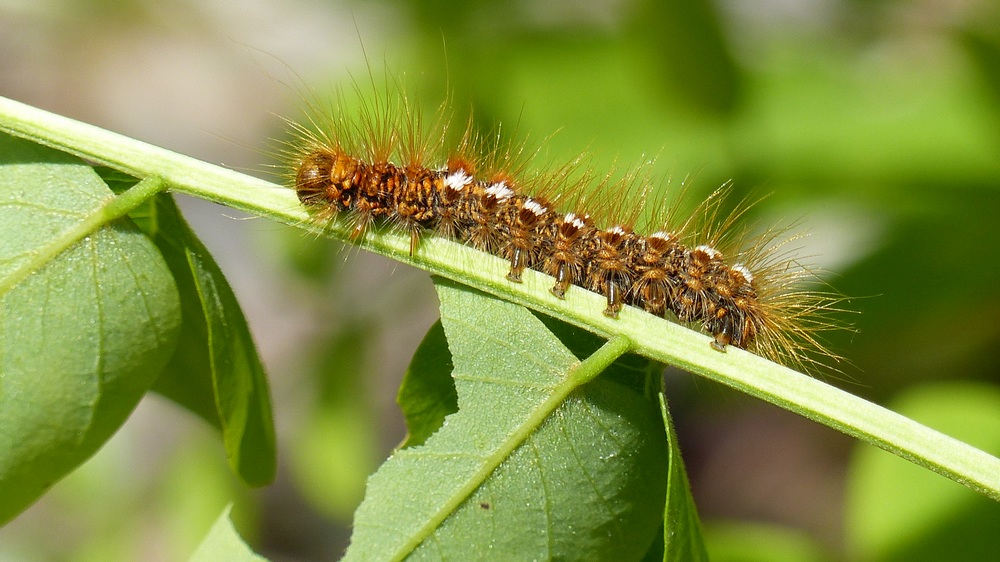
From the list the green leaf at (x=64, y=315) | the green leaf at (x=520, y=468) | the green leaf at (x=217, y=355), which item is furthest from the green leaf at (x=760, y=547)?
the green leaf at (x=64, y=315)

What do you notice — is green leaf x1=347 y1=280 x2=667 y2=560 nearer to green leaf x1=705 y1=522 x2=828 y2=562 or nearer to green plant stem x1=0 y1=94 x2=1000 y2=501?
green plant stem x1=0 y1=94 x2=1000 y2=501

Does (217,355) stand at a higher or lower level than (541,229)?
lower

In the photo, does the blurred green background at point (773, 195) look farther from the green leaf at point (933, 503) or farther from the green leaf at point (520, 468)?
the green leaf at point (520, 468)

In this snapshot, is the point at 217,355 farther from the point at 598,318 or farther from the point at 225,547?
the point at 598,318

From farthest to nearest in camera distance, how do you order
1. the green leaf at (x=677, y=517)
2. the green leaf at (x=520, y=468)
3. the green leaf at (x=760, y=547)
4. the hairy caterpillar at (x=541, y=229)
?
the green leaf at (x=760, y=547) → the hairy caterpillar at (x=541, y=229) → the green leaf at (x=520, y=468) → the green leaf at (x=677, y=517)

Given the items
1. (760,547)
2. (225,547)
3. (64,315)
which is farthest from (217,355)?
(760,547)

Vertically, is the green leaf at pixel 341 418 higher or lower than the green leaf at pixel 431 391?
lower

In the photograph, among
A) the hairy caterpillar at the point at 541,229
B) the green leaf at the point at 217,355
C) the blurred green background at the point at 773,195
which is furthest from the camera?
the blurred green background at the point at 773,195

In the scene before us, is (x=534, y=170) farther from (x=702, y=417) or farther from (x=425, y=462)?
(x=702, y=417)
